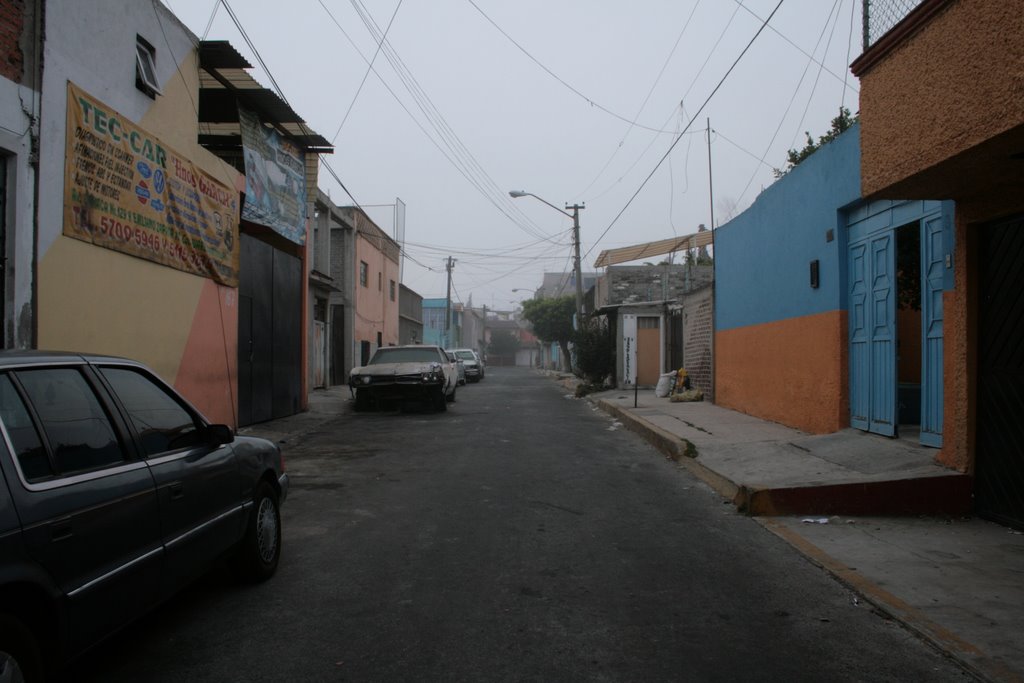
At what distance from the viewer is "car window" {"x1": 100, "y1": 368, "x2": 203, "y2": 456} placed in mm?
3527

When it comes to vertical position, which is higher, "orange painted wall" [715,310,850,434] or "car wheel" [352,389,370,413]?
"orange painted wall" [715,310,850,434]

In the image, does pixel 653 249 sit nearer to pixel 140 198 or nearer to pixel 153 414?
pixel 140 198

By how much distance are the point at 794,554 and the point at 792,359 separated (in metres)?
5.99

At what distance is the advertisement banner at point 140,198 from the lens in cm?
770

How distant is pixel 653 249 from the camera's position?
28922 mm

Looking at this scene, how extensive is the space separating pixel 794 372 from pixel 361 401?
9.54m

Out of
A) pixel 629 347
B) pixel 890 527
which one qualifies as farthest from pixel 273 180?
pixel 629 347

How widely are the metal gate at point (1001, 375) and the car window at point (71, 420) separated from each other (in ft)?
21.3

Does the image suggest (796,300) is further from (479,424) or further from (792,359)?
(479,424)

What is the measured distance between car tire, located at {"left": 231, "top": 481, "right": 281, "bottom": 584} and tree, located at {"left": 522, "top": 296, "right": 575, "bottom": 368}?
138ft

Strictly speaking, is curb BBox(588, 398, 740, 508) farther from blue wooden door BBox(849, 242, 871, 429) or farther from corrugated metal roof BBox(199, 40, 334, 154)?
corrugated metal roof BBox(199, 40, 334, 154)

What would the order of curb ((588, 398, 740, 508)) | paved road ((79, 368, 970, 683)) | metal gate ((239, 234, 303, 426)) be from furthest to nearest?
metal gate ((239, 234, 303, 426)) → curb ((588, 398, 740, 508)) → paved road ((79, 368, 970, 683))

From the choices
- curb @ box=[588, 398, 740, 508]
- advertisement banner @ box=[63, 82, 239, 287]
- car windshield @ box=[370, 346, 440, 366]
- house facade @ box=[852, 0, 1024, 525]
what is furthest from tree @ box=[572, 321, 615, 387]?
house facade @ box=[852, 0, 1024, 525]

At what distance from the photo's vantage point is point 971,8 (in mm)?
5008
